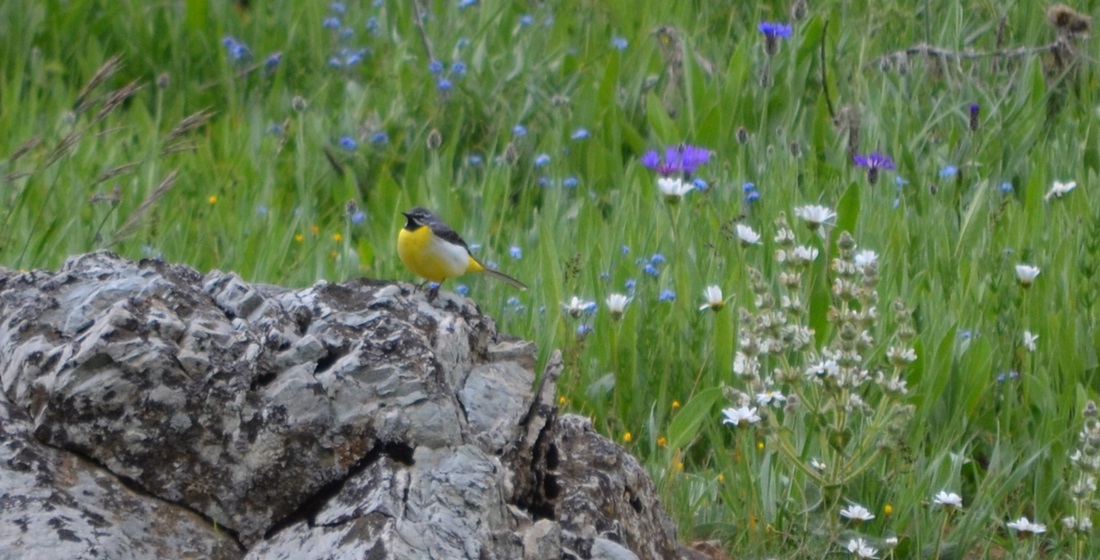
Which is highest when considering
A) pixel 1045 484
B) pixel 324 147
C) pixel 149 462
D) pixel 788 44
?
pixel 788 44

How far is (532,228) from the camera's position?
5516 mm

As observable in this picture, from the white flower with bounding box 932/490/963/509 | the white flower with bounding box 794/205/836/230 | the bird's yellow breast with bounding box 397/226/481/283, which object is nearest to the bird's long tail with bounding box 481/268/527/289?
the bird's yellow breast with bounding box 397/226/481/283

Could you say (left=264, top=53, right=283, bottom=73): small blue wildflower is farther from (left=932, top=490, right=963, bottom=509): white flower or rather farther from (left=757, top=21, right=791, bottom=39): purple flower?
(left=932, top=490, right=963, bottom=509): white flower

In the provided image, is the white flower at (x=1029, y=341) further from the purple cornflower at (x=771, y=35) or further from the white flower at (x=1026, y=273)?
the purple cornflower at (x=771, y=35)

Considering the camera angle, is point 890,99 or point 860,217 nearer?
point 860,217

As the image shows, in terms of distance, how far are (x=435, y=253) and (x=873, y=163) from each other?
5.76ft

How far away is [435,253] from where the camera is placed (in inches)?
177

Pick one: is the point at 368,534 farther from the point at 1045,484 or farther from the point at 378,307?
the point at 1045,484

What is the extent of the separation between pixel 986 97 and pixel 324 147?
2.96 meters

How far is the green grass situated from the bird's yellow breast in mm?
241

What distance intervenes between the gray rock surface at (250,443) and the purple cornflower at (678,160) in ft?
8.64

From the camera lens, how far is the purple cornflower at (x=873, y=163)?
16.7 ft

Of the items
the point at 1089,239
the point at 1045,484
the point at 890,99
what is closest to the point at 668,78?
the point at 890,99

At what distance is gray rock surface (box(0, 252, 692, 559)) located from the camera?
8.07 feet
